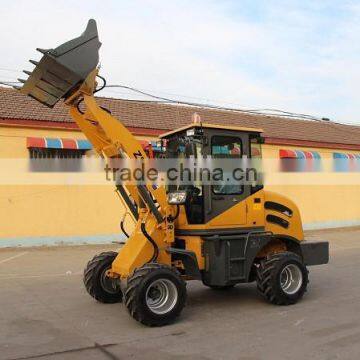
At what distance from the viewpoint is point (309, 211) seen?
71.9ft

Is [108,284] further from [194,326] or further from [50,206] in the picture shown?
[50,206]

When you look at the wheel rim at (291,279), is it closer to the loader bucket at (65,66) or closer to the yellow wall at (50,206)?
the loader bucket at (65,66)

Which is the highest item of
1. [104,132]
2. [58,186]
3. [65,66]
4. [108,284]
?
[65,66]

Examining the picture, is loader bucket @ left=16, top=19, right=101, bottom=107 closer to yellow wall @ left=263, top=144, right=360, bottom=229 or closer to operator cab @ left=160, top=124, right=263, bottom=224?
operator cab @ left=160, top=124, right=263, bottom=224

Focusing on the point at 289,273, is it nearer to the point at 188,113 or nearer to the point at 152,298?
the point at 152,298

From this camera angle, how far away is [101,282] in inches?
307

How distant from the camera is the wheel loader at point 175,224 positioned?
260 inches

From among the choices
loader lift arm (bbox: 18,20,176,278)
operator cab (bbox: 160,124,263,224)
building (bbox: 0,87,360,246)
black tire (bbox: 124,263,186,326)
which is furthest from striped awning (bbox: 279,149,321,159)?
black tire (bbox: 124,263,186,326)

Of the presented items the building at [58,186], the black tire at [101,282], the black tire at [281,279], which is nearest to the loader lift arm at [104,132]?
the black tire at [101,282]

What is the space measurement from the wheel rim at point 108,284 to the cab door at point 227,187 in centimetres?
186

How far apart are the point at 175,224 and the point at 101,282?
1.51 meters

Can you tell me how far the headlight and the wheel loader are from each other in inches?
0.8

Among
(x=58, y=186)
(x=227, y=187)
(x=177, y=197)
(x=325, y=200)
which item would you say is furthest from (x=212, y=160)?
(x=325, y=200)

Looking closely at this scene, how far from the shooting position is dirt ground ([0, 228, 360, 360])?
5.59 meters
